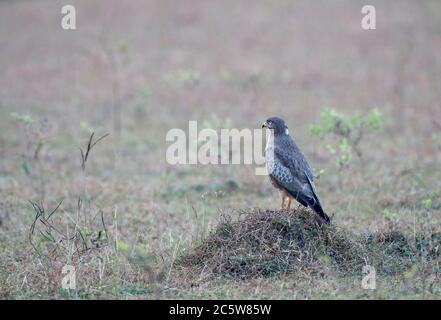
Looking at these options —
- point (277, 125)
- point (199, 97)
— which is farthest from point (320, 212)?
point (199, 97)

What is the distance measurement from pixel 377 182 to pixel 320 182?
90 cm

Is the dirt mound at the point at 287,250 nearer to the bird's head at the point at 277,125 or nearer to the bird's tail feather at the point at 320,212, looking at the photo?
the bird's tail feather at the point at 320,212

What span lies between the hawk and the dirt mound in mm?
280

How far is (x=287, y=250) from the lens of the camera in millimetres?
6594

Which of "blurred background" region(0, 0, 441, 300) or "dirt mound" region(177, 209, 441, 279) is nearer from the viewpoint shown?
"dirt mound" region(177, 209, 441, 279)

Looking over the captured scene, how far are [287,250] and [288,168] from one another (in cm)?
123

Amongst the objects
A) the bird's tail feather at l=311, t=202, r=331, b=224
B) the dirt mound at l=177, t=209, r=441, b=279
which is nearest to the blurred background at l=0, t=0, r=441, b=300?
the dirt mound at l=177, t=209, r=441, b=279

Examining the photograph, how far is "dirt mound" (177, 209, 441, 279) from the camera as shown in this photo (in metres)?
6.51

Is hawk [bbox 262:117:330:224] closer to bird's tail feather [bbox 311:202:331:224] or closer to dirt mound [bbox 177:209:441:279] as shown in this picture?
bird's tail feather [bbox 311:202:331:224]

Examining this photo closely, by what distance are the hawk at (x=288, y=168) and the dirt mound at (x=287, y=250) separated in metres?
0.28

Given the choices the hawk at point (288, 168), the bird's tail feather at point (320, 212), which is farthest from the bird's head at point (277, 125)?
the bird's tail feather at point (320, 212)

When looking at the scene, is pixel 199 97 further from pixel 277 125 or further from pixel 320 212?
pixel 320 212

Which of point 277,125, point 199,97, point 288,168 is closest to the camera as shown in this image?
point 288,168

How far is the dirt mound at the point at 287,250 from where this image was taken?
6508 mm
